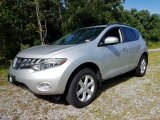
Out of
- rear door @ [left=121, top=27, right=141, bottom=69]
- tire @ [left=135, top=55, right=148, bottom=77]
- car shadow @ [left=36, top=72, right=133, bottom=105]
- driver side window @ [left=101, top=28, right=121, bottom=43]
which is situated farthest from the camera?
tire @ [left=135, top=55, right=148, bottom=77]

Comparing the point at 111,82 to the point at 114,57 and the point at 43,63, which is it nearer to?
the point at 114,57

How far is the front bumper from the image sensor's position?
4617mm

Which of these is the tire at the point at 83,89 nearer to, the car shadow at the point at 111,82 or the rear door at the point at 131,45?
the car shadow at the point at 111,82

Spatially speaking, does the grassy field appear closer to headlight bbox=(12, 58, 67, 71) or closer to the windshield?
headlight bbox=(12, 58, 67, 71)

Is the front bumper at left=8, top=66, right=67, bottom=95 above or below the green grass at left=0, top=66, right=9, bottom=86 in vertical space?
above

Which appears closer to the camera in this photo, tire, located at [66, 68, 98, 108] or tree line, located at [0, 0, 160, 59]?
tire, located at [66, 68, 98, 108]

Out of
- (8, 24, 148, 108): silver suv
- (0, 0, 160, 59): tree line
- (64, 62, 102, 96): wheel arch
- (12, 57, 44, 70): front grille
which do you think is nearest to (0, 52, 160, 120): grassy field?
(8, 24, 148, 108): silver suv

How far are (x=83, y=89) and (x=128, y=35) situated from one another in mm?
2527

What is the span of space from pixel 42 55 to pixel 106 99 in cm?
179

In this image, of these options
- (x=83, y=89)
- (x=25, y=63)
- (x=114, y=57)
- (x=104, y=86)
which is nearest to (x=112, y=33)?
(x=114, y=57)

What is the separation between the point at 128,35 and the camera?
22.8 feet

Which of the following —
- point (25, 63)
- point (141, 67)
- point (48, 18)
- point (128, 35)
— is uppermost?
point (48, 18)

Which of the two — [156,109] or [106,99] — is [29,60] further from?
[156,109]

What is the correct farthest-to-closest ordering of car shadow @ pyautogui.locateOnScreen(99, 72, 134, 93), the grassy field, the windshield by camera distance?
car shadow @ pyautogui.locateOnScreen(99, 72, 134, 93) → the windshield → the grassy field
